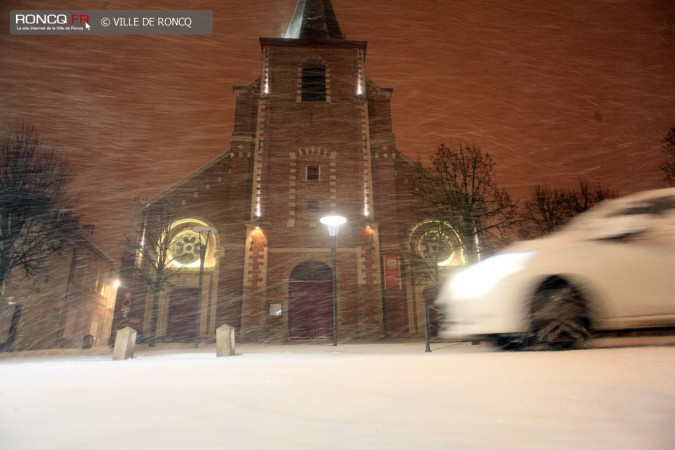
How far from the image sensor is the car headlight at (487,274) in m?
5.22

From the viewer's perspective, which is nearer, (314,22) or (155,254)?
(155,254)

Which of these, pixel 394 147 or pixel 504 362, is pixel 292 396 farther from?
pixel 394 147

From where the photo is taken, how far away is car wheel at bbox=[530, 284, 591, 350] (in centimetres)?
491

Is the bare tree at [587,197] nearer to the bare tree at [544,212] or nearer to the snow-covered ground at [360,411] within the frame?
the bare tree at [544,212]

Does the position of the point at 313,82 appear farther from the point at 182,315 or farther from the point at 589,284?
the point at 589,284

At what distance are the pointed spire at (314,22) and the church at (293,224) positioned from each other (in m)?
2.47

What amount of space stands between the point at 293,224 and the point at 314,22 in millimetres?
16661

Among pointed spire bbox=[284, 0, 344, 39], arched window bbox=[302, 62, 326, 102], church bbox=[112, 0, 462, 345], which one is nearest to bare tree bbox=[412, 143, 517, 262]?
church bbox=[112, 0, 462, 345]

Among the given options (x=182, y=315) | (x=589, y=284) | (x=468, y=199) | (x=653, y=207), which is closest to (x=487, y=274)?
(x=589, y=284)

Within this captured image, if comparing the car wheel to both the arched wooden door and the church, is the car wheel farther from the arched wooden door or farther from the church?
the arched wooden door

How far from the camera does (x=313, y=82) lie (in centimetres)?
2586

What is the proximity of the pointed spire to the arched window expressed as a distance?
2.88 meters

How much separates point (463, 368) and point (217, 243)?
2174 centimetres

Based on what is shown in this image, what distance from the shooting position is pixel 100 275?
41406 millimetres
